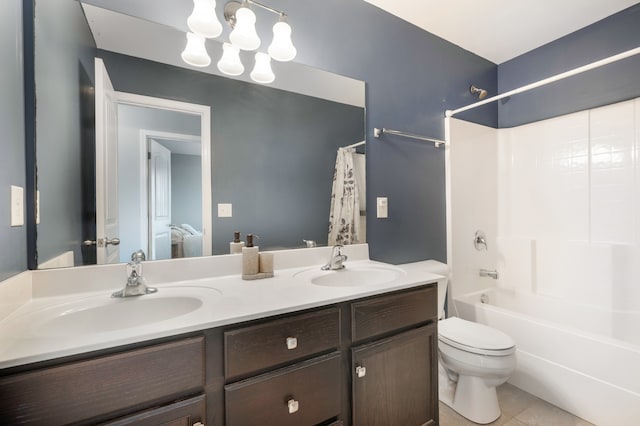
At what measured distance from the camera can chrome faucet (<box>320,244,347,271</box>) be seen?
4.77 feet

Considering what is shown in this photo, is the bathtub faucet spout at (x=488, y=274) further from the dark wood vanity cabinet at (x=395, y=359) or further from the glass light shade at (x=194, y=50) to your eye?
the glass light shade at (x=194, y=50)

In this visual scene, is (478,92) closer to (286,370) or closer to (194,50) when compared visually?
(194,50)

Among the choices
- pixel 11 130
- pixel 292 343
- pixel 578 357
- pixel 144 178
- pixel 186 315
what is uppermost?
pixel 11 130

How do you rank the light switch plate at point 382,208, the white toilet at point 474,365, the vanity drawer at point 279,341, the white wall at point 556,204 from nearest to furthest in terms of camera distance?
the vanity drawer at point 279,341, the white toilet at point 474,365, the light switch plate at point 382,208, the white wall at point 556,204

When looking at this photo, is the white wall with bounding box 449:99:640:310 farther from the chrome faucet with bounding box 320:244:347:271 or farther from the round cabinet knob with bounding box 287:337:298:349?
the round cabinet knob with bounding box 287:337:298:349

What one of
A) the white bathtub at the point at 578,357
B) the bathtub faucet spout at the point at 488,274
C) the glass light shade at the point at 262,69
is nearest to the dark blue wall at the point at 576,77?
the bathtub faucet spout at the point at 488,274

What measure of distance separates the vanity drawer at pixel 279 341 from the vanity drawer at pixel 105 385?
9 centimetres

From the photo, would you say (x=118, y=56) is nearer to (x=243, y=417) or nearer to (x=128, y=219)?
(x=128, y=219)

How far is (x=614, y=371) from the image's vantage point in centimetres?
142

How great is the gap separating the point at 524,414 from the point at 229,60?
2448mm

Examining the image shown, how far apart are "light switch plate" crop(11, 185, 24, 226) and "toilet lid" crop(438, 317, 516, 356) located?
74.5 inches

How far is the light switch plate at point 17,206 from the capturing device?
848 mm

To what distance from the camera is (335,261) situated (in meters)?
1.47

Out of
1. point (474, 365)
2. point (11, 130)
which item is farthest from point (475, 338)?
point (11, 130)
